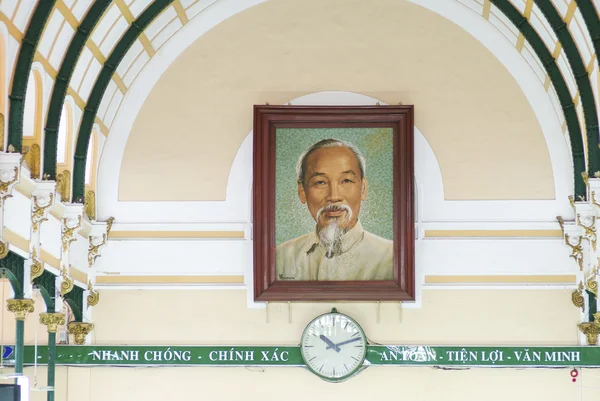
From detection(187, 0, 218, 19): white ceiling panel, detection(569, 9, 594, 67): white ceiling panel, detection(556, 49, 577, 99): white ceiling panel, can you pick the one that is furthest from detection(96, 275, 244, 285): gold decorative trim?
detection(569, 9, 594, 67): white ceiling panel

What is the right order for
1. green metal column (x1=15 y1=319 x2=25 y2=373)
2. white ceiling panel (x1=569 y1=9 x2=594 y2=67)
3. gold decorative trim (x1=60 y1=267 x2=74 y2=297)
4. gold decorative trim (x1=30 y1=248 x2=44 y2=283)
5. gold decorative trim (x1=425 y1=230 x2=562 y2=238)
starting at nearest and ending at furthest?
green metal column (x1=15 y1=319 x2=25 y2=373)
gold decorative trim (x1=30 y1=248 x2=44 y2=283)
white ceiling panel (x1=569 y1=9 x2=594 y2=67)
gold decorative trim (x1=60 y1=267 x2=74 y2=297)
gold decorative trim (x1=425 y1=230 x2=562 y2=238)

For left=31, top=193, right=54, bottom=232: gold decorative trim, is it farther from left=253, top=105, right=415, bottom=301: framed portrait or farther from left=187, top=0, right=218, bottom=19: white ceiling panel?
left=187, top=0, right=218, bottom=19: white ceiling panel

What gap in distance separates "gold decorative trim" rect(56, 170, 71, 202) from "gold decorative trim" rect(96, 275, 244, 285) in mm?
1965


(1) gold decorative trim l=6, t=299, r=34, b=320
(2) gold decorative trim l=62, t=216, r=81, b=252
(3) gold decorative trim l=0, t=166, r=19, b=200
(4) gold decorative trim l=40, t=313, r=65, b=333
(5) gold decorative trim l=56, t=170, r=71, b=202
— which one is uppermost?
(5) gold decorative trim l=56, t=170, r=71, b=202

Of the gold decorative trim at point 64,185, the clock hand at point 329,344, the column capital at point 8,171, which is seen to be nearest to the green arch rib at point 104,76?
the gold decorative trim at point 64,185

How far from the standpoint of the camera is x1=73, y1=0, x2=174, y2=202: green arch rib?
2094 cm

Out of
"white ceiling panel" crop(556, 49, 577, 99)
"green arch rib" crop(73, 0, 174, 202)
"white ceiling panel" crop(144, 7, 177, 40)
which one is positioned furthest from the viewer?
"white ceiling panel" crop(144, 7, 177, 40)

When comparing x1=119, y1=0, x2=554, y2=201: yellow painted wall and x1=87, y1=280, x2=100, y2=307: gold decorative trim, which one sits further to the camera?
x1=119, y1=0, x2=554, y2=201: yellow painted wall

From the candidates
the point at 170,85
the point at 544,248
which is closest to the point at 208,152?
the point at 170,85

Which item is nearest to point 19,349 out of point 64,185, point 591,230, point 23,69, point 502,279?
point 64,185

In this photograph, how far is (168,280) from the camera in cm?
2178

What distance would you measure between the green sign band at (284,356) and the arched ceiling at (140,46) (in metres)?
2.59

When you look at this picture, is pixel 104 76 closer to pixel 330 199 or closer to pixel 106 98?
pixel 106 98

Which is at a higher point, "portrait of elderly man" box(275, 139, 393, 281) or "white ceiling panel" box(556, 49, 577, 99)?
"white ceiling panel" box(556, 49, 577, 99)
